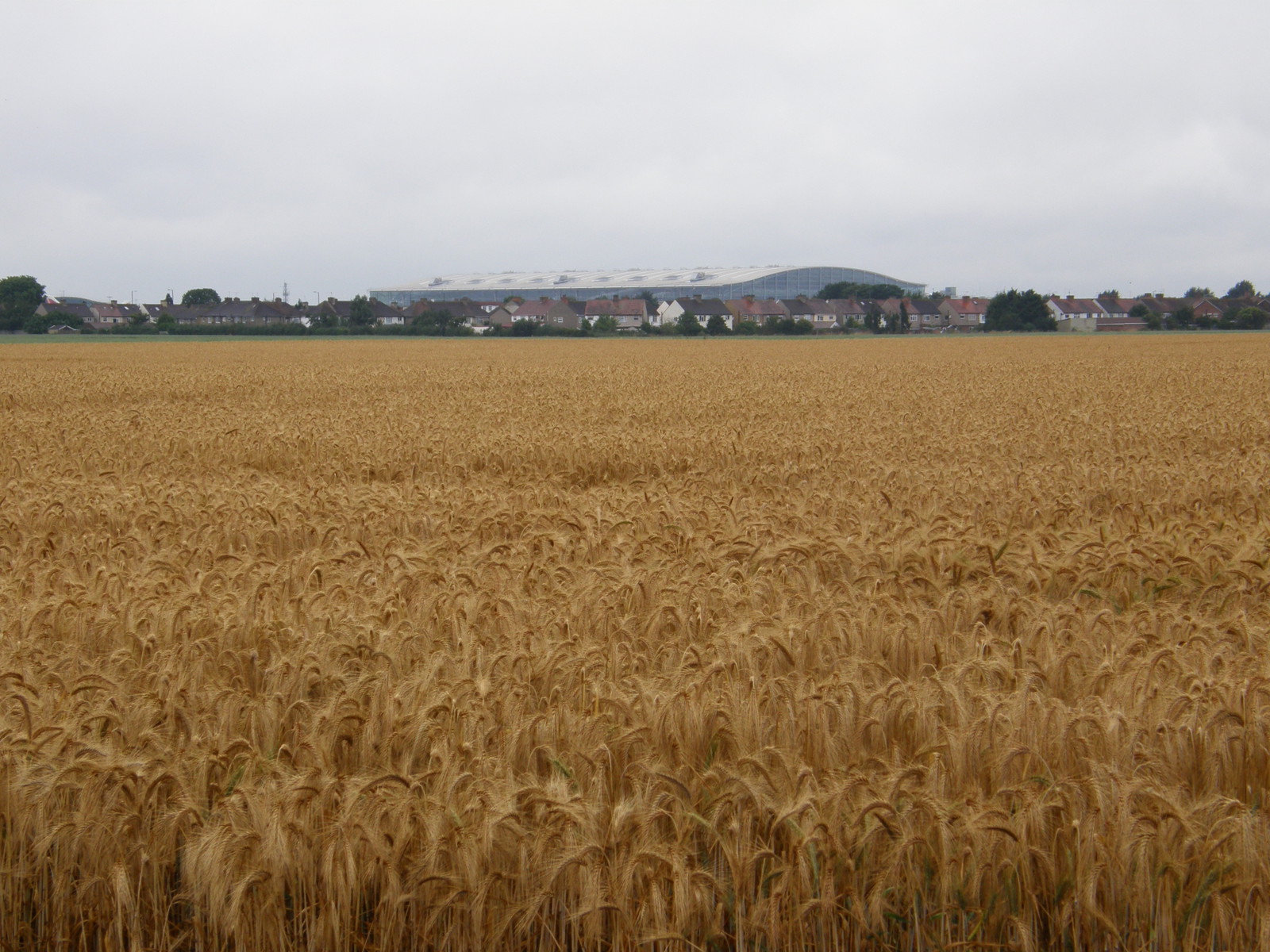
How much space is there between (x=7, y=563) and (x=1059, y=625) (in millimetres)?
5910

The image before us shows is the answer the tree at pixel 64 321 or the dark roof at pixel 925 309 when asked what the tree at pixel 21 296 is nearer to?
the tree at pixel 64 321

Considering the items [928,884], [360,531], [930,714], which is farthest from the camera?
[360,531]

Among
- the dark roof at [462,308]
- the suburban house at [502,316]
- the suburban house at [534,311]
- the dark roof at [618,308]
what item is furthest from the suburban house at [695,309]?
the dark roof at [462,308]

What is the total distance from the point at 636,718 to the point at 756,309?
151 metres

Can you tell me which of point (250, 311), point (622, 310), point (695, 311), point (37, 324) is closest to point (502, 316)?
point (622, 310)

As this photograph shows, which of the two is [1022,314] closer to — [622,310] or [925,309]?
[925,309]

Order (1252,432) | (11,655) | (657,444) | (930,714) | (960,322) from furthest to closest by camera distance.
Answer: (960,322), (1252,432), (657,444), (11,655), (930,714)

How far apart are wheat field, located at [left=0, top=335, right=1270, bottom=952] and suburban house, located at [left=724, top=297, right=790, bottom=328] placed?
461 ft

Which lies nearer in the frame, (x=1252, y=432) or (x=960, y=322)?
(x=1252, y=432)

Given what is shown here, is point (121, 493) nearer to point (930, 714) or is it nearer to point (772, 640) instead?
point (772, 640)

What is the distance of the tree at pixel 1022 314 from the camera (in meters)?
108

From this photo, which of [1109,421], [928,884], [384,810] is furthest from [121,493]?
[1109,421]

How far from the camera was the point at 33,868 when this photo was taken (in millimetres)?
2939

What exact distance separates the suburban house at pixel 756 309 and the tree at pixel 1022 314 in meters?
41.4
